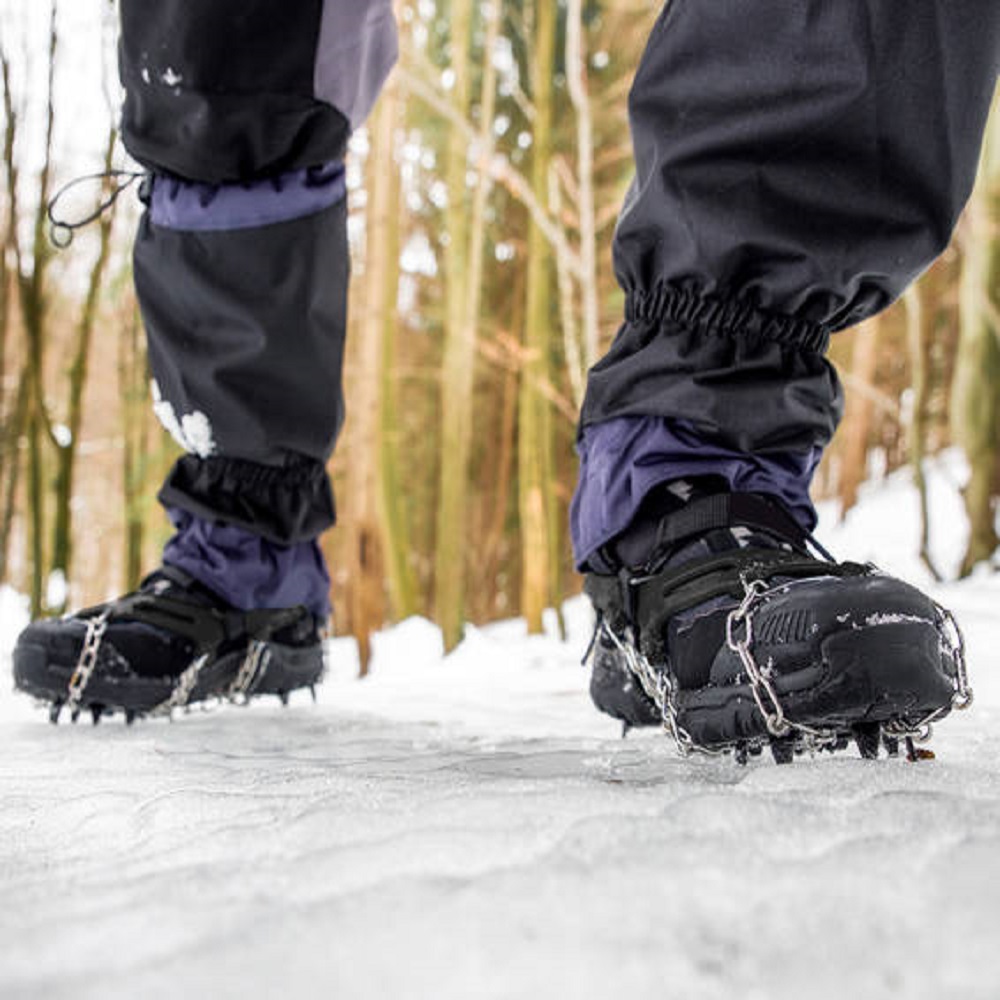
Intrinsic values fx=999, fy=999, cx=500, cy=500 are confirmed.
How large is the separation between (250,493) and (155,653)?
9.8 inches

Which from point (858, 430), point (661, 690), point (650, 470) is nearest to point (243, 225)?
point (650, 470)

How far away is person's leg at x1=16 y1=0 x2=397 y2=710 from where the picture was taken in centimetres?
126

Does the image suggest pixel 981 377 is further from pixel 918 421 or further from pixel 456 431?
pixel 456 431

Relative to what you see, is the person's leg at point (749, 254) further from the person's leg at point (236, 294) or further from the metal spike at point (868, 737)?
the person's leg at point (236, 294)

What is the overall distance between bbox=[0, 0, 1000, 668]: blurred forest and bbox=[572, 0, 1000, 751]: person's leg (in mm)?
2404

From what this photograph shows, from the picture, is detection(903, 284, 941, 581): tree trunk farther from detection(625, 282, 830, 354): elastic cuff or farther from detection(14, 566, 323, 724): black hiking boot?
detection(625, 282, 830, 354): elastic cuff

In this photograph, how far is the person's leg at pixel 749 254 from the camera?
0.83 m

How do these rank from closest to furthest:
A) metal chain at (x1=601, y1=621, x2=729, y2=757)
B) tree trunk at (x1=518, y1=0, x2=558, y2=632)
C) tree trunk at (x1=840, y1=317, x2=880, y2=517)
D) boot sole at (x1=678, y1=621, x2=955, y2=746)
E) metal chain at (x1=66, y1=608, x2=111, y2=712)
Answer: boot sole at (x1=678, y1=621, x2=955, y2=746), metal chain at (x1=601, y1=621, x2=729, y2=757), metal chain at (x1=66, y1=608, x2=111, y2=712), tree trunk at (x1=518, y1=0, x2=558, y2=632), tree trunk at (x1=840, y1=317, x2=880, y2=517)

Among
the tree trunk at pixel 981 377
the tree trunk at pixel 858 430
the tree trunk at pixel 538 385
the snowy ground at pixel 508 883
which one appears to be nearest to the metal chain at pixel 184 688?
the snowy ground at pixel 508 883

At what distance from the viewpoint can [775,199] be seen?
0.86 m

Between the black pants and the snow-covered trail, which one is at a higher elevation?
the black pants

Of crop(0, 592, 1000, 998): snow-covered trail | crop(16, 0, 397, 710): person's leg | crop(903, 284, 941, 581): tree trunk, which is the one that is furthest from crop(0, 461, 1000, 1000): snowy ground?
crop(903, 284, 941, 581): tree trunk

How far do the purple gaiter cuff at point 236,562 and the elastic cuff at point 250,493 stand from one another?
1.0 inches

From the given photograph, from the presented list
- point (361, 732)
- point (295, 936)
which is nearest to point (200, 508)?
point (361, 732)
